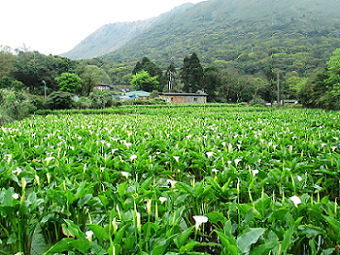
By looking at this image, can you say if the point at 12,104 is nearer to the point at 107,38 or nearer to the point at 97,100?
the point at 97,100

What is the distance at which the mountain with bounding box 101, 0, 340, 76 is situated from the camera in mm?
3049

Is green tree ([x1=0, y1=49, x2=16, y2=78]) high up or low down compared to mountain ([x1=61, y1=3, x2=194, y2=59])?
up

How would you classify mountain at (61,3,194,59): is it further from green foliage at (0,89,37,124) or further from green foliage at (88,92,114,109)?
green foliage at (0,89,37,124)

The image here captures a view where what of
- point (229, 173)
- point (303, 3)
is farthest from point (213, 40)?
point (229, 173)

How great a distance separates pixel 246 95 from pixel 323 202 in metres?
6.74

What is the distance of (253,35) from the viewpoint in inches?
130

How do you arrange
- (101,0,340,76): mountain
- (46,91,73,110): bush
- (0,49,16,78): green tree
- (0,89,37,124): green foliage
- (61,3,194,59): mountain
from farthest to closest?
(0,89,37,124): green foliage
(0,49,16,78): green tree
(46,91,73,110): bush
(101,0,340,76): mountain
(61,3,194,59): mountain

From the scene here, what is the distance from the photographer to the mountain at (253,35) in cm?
305

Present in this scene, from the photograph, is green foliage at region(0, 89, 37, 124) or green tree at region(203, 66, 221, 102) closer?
green tree at region(203, 66, 221, 102)

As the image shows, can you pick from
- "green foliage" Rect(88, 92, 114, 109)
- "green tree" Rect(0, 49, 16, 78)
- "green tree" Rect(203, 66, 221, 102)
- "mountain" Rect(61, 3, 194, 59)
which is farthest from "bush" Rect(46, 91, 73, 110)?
"green tree" Rect(203, 66, 221, 102)

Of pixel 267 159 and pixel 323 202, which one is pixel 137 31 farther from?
pixel 323 202

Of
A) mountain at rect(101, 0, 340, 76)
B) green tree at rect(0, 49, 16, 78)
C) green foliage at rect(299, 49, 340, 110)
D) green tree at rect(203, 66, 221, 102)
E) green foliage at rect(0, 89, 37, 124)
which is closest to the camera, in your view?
green tree at rect(203, 66, 221, 102)

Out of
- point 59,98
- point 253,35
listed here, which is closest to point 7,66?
point 59,98

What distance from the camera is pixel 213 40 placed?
3246mm
